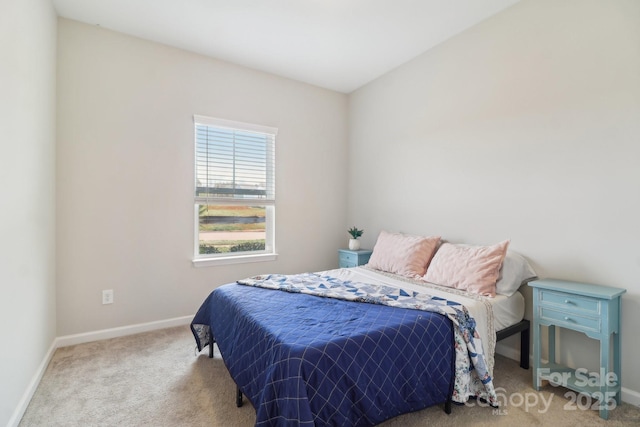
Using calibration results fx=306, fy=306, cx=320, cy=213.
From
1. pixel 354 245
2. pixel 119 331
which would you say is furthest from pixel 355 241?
pixel 119 331

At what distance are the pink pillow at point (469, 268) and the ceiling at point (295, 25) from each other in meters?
1.93

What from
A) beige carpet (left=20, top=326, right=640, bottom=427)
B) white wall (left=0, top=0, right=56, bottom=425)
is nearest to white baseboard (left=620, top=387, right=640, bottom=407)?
beige carpet (left=20, top=326, right=640, bottom=427)

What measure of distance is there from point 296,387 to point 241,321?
0.68 meters

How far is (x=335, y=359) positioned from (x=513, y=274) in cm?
159

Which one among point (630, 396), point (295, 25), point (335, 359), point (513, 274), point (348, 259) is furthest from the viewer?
point (348, 259)

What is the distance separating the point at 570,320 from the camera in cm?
187

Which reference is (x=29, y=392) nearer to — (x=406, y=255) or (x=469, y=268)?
(x=406, y=255)

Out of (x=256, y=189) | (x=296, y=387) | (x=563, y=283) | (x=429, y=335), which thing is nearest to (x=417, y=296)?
(x=429, y=335)

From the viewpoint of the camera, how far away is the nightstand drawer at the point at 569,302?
70.0 inches

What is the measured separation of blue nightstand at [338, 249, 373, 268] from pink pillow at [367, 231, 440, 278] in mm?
430

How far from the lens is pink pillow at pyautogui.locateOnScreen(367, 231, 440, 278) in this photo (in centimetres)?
276

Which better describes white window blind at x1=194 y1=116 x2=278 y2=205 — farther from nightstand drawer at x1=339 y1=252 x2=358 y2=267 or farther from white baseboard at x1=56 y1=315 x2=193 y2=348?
white baseboard at x1=56 y1=315 x2=193 y2=348

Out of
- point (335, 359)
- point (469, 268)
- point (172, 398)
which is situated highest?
point (469, 268)

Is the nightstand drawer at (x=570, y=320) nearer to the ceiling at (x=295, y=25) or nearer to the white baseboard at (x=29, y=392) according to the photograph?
the ceiling at (x=295, y=25)
